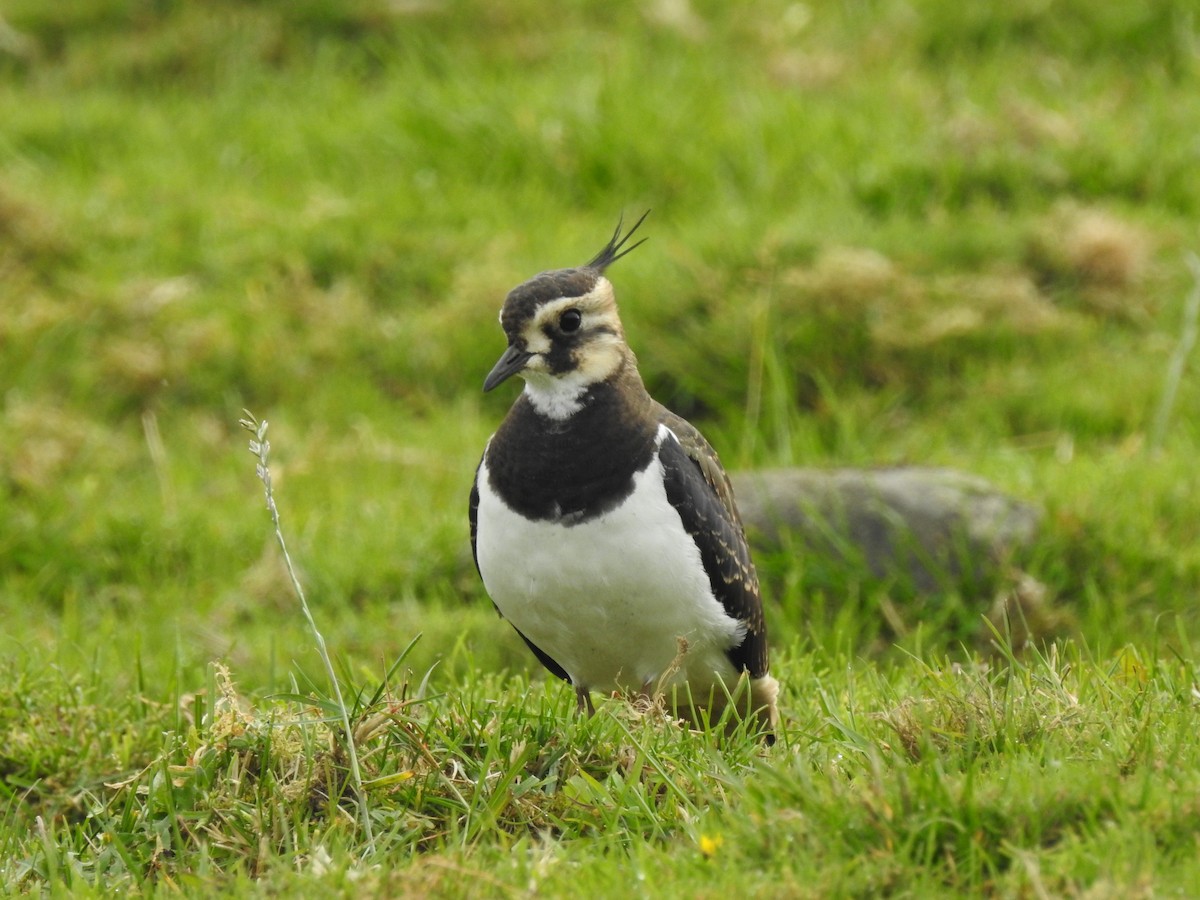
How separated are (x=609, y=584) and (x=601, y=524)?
0.18m

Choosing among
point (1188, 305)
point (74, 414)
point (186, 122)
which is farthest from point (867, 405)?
point (186, 122)

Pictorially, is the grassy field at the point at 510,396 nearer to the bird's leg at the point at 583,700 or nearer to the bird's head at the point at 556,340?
Answer: the bird's leg at the point at 583,700

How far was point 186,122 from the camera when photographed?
1084 cm

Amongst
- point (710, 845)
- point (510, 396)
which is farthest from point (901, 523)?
point (710, 845)

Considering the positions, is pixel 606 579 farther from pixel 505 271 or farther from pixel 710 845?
pixel 505 271

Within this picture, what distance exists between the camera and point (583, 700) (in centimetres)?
524

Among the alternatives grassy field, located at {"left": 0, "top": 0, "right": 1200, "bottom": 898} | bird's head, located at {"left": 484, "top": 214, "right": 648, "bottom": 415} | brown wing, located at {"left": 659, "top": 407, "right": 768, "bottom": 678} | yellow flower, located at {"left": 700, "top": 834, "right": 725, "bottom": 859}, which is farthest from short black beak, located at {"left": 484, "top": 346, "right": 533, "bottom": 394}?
yellow flower, located at {"left": 700, "top": 834, "right": 725, "bottom": 859}

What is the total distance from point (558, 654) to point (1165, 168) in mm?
5870

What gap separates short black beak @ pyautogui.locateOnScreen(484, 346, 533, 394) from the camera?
506 centimetres

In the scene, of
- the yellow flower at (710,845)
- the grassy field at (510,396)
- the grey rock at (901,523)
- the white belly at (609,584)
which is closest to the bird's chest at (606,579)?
the white belly at (609,584)

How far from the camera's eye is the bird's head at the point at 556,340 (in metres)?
5.13

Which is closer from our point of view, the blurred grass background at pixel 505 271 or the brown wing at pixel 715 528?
the brown wing at pixel 715 528

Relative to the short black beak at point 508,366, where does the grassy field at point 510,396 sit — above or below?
below

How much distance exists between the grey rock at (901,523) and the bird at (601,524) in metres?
1.59
